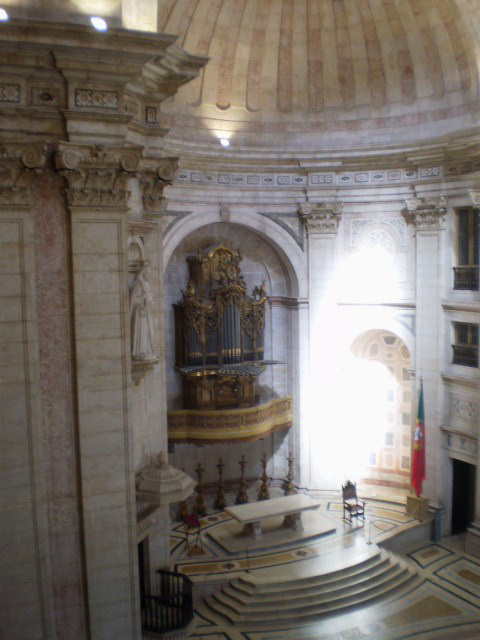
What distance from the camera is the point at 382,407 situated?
20500 millimetres

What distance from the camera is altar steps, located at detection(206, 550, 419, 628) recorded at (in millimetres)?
13742

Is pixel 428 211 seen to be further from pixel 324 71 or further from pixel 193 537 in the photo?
pixel 193 537

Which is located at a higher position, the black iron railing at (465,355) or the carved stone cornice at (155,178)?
the carved stone cornice at (155,178)

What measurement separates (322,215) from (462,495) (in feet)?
28.9

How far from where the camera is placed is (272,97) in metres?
18.9

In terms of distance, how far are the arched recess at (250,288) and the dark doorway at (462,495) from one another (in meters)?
4.78

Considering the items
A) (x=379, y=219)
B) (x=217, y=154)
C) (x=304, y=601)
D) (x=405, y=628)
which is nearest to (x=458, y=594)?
(x=405, y=628)

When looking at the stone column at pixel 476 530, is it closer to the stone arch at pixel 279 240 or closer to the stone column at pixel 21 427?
the stone arch at pixel 279 240

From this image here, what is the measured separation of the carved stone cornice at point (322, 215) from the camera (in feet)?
61.5

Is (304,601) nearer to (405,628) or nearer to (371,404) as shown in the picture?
(405,628)

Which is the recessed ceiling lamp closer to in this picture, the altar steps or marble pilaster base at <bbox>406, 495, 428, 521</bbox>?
the altar steps

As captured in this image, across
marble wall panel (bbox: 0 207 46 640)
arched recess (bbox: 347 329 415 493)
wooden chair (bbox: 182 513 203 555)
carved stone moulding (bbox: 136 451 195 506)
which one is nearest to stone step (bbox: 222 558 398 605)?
wooden chair (bbox: 182 513 203 555)

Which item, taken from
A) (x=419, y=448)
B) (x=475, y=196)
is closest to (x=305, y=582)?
(x=419, y=448)

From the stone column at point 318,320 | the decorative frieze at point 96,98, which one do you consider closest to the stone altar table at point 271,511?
the stone column at point 318,320
